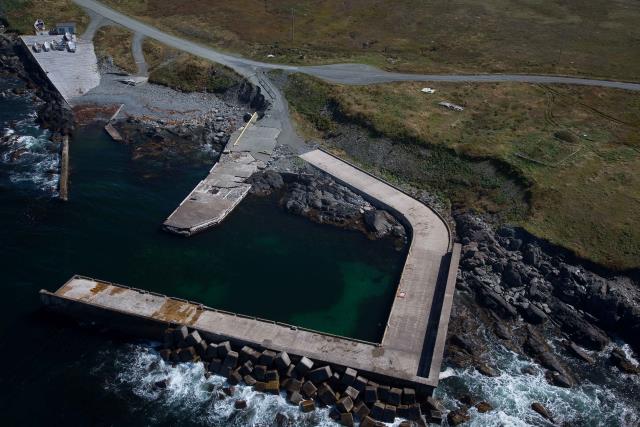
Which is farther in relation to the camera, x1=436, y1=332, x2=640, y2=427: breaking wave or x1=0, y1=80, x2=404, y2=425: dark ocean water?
x1=436, y1=332, x2=640, y2=427: breaking wave

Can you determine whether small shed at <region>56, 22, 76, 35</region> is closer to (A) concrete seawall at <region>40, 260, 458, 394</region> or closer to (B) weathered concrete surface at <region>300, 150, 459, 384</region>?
(B) weathered concrete surface at <region>300, 150, 459, 384</region>

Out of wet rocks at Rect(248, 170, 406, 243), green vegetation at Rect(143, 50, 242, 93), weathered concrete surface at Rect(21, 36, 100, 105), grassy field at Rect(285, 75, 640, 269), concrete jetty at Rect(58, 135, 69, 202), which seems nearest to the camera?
grassy field at Rect(285, 75, 640, 269)

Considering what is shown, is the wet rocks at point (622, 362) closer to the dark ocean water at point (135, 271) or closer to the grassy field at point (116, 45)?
the dark ocean water at point (135, 271)

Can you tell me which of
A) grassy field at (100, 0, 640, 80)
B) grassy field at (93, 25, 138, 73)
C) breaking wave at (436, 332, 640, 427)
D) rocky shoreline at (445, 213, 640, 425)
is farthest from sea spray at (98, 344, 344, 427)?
grassy field at (100, 0, 640, 80)

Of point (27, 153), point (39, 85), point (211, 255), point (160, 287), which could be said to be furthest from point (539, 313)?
point (39, 85)

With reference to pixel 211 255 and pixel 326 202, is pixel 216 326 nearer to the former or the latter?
pixel 211 255

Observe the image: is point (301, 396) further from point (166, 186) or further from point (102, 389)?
point (166, 186)
